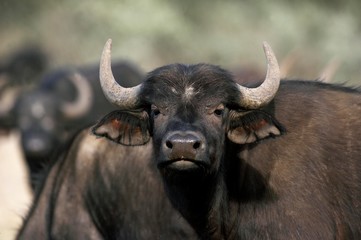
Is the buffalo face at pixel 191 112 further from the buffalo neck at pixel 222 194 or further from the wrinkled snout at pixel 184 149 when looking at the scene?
the buffalo neck at pixel 222 194

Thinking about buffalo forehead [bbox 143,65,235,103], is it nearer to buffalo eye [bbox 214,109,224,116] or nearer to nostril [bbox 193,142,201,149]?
buffalo eye [bbox 214,109,224,116]

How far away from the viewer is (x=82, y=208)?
10.1 meters

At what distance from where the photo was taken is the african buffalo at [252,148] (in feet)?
26.0

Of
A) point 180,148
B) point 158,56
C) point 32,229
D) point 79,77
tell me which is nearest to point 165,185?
point 180,148

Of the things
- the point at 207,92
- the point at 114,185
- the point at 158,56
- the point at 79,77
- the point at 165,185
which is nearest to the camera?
the point at 207,92

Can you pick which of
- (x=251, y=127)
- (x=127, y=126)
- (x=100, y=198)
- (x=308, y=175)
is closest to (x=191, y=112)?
(x=251, y=127)

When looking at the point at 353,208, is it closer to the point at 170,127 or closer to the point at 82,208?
the point at 170,127

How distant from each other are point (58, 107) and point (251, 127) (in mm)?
9627

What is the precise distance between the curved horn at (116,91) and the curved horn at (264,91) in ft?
2.48

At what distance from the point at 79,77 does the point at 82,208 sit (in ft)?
23.9

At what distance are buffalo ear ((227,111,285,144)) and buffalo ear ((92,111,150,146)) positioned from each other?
61cm

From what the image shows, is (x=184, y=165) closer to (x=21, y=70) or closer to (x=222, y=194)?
(x=222, y=194)

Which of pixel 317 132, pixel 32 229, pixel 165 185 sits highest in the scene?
pixel 317 132

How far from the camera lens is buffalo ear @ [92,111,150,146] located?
27.1 ft
